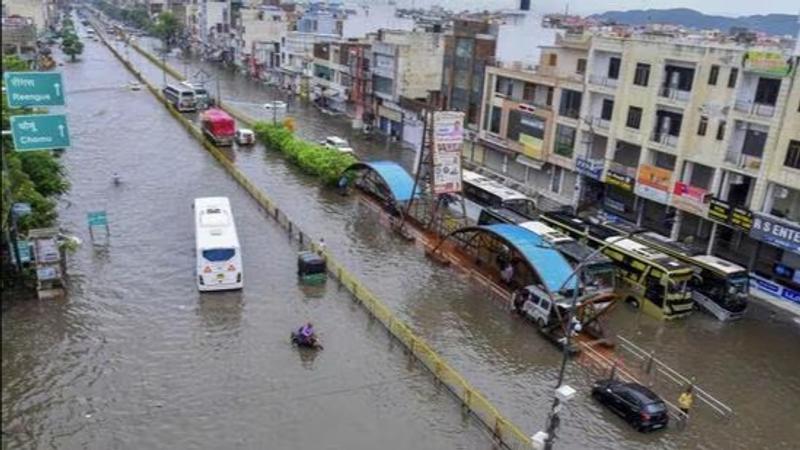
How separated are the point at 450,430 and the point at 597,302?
1078cm

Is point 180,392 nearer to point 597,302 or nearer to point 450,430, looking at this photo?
point 450,430

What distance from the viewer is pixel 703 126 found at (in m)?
40.1

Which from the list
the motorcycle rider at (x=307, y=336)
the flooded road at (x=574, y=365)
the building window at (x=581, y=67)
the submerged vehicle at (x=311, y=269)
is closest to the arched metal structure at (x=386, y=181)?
the flooded road at (x=574, y=365)

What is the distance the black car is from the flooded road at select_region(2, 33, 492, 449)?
A: 17.7 ft

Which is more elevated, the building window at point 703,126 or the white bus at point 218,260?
the building window at point 703,126

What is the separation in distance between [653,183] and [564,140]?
900cm

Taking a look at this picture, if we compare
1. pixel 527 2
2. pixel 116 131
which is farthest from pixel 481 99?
pixel 116 131

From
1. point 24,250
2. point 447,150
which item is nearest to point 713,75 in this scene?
point 447,150

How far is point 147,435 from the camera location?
21.8m

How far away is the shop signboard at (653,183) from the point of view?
41938 millimetres

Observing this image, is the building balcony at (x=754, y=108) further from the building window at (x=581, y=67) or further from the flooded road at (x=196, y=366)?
the flooded road at (x=196, y=366)

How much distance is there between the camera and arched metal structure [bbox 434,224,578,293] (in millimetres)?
30469

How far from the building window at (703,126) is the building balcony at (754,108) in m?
2.16

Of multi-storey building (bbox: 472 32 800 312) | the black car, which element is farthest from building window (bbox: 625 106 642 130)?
the black car
